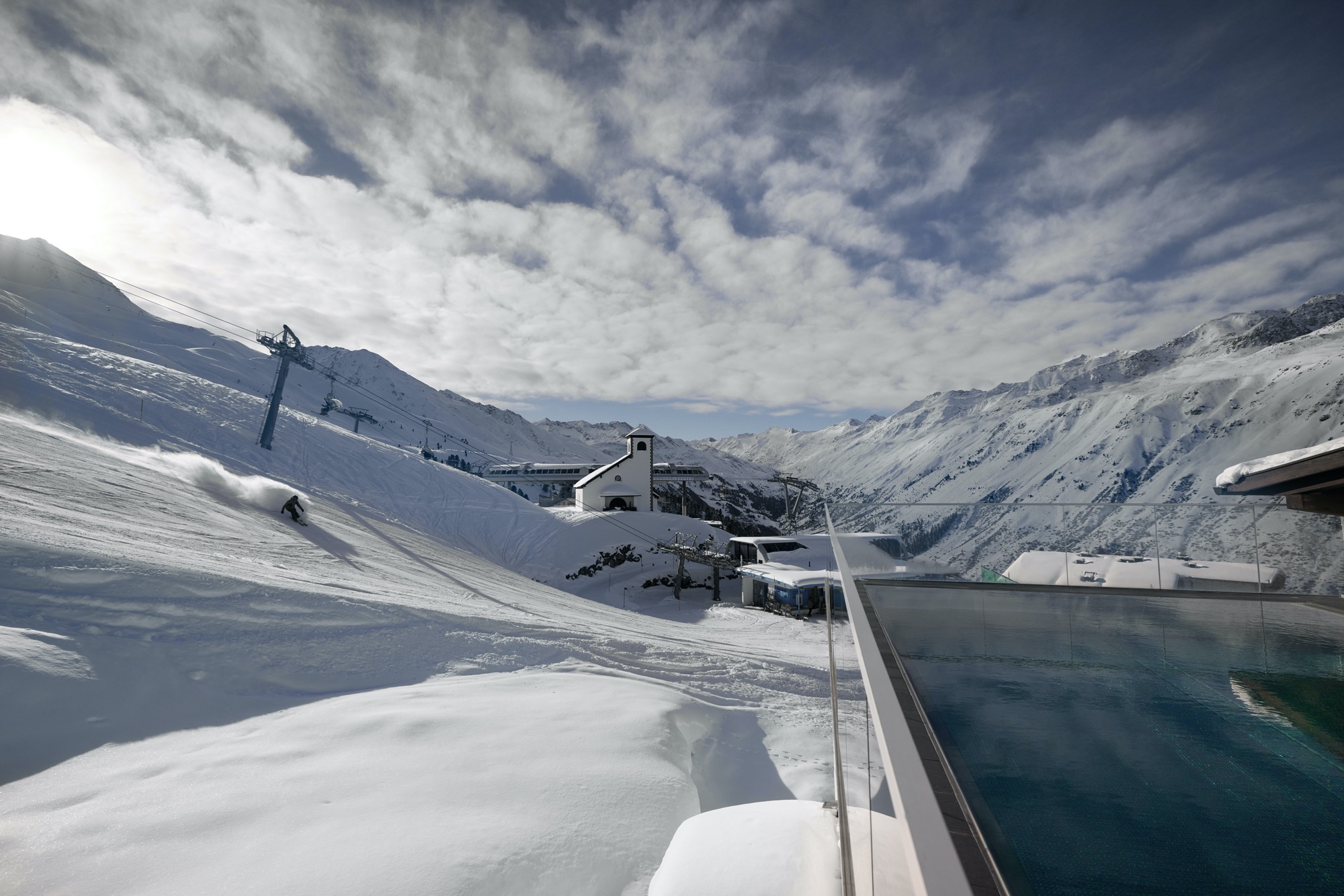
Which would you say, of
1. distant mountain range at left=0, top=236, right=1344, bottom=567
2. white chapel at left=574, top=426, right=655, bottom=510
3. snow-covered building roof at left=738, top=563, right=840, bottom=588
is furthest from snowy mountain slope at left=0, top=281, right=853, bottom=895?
white chapel at left=574, top=426, right=655, bottom=510

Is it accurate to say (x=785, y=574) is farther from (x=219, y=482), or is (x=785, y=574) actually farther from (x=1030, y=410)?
(x=1030, y=410)

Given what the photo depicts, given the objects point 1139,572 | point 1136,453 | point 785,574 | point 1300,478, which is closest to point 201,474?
point 785,574

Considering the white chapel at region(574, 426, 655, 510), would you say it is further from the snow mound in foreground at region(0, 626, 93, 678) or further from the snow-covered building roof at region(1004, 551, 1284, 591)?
the snow mound in foreground at region(0, 626, 93, 678)

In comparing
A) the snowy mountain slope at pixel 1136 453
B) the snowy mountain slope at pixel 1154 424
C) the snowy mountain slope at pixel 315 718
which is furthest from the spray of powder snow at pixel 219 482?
the snowy mountain slope at pixel 1154 424

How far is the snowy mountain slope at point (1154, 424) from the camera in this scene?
59531mm

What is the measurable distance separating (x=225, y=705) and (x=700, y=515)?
71220 millimetres

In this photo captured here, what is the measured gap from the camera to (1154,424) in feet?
238

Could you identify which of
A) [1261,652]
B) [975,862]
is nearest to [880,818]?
[975,862]

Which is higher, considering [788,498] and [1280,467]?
[788,498]

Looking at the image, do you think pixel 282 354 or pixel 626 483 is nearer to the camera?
pixel 282 354

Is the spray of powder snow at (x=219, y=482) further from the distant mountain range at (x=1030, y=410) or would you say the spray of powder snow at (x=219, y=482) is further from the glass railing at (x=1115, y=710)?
the glass railing at (x=1115, y=710)

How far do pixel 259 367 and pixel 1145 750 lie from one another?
10311 cm

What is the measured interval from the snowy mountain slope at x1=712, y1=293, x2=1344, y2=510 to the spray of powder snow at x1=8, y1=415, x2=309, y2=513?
31.5 m

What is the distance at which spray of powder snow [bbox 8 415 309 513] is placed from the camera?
13445mm
